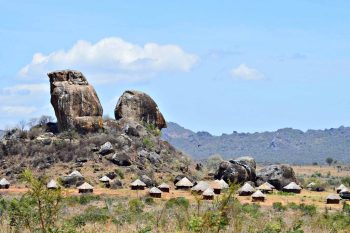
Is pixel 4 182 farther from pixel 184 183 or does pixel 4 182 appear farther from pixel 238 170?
pixel 238 170

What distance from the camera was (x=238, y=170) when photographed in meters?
59.0

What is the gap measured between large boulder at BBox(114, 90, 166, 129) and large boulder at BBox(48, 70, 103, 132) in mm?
4503

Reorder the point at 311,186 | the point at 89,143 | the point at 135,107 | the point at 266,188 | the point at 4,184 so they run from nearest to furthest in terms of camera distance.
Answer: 1. the point at 4,184
2. the point at 266,188
3. the point at 89,143
4. the point at 311,186
5. the point at 135,107

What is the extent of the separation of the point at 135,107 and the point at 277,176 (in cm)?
1733

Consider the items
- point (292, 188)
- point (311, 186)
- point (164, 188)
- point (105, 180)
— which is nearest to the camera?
point (164, 188)

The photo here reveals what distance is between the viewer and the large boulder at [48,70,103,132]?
6228 centimetres

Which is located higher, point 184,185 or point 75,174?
point 75,174

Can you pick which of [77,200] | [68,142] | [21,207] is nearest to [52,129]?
[68,142]

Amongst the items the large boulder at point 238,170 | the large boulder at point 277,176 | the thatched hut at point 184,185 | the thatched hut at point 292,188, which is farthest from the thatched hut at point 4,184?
the thatched hut at point 292,188

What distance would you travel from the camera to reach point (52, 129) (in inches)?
2598

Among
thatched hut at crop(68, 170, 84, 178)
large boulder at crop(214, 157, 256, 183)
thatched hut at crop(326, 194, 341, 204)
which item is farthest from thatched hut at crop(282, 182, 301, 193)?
thatched hut at crop(68, 170, 84, 178)

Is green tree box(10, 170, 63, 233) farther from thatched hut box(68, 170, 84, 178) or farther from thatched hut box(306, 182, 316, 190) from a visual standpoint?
thatched hut box(306, 182, 316, 190)

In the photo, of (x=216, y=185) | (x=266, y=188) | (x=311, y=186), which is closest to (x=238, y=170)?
(x=266, y=188)

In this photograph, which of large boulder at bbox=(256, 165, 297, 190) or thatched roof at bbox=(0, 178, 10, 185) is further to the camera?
large boulder at bbox=(256, 165, 297, 190)
